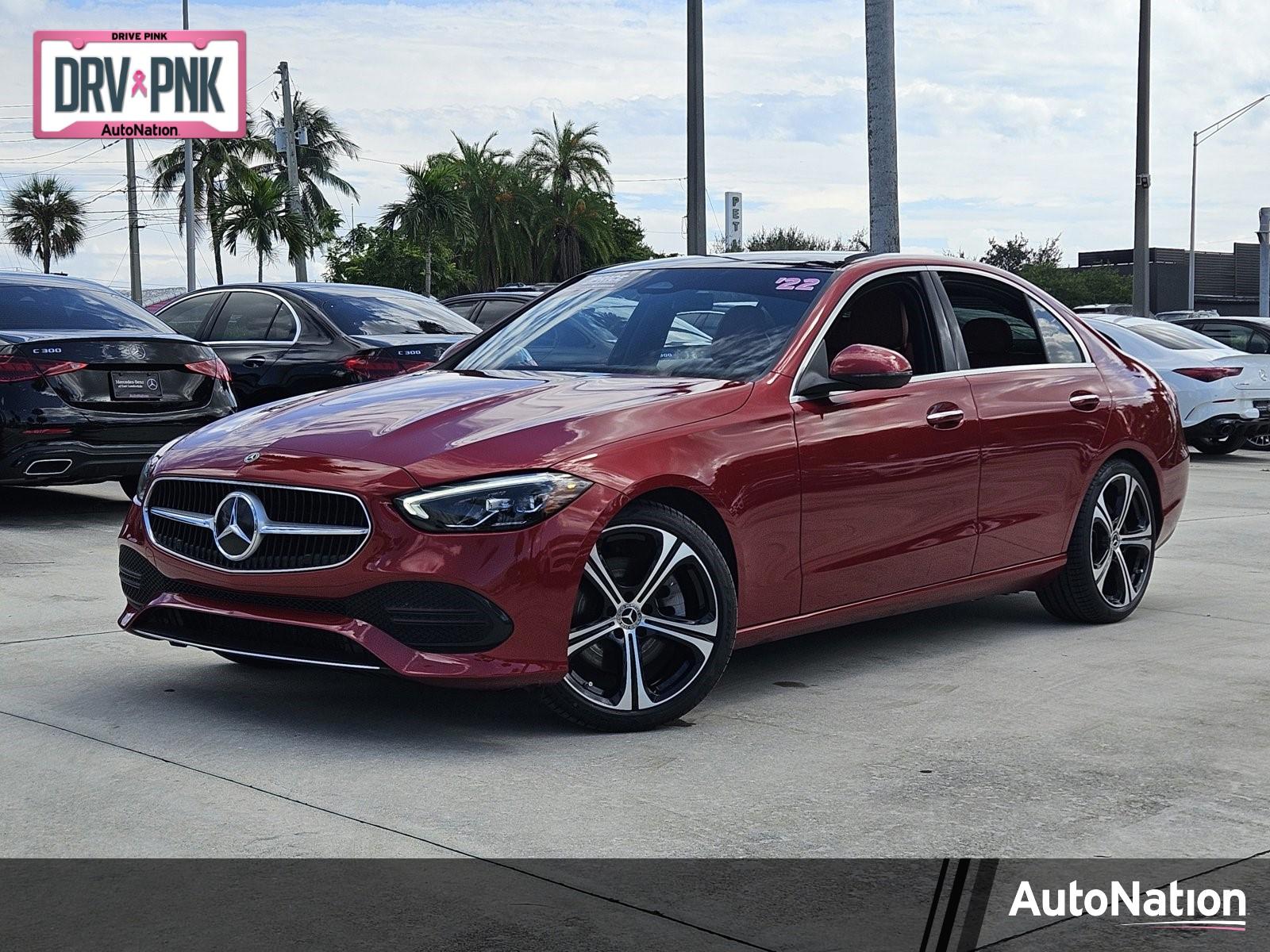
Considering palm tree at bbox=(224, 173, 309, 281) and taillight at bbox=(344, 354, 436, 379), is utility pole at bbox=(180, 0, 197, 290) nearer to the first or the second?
palm tree at bbox=(224, 173, 309, 281)

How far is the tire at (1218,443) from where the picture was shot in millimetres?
17547

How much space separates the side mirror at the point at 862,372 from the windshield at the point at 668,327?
0.64 ft

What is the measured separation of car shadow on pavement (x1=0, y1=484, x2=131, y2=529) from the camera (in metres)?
10.7

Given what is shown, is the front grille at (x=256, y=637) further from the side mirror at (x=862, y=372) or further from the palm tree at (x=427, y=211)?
the palm tree at (x=427, y=211)

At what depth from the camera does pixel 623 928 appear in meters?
3.56

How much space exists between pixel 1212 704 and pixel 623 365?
2322mm

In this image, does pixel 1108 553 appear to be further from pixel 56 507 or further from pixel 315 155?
pixel 315 155

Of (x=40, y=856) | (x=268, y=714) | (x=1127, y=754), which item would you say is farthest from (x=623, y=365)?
(x=40, y=856)

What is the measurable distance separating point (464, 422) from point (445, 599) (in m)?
0.64

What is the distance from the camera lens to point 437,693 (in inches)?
226

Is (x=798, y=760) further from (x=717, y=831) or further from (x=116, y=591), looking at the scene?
(x=116, y=591)

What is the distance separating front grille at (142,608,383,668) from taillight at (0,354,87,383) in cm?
520

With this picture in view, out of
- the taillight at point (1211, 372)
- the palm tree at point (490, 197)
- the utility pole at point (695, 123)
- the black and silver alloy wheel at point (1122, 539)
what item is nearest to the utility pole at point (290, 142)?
the palm tree at point (490, 197)

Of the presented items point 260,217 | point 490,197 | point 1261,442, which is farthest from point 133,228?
point 1261,442
